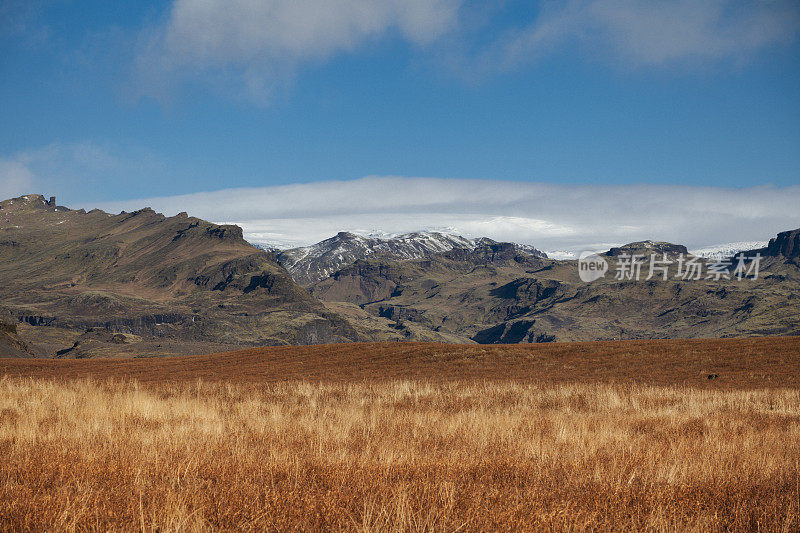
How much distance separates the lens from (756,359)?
30.0 metres

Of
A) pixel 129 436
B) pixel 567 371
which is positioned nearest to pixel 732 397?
pixel 567 371

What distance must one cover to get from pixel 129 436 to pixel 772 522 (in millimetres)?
8810

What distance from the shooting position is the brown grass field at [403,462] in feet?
16.3

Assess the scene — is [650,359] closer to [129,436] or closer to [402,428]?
[402,428]

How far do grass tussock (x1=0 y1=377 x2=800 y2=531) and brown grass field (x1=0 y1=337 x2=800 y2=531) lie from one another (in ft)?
0.11

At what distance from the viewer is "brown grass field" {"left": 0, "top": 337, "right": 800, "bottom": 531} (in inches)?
196

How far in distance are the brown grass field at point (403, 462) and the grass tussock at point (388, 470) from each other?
0.03 metres

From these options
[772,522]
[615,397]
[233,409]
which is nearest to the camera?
[772,522]

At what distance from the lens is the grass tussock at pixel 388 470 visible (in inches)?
194

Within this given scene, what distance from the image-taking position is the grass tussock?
4.93 metres

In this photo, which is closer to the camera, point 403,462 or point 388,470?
point 388,470

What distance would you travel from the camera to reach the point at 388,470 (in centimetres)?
660

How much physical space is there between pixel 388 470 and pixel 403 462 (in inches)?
21.7

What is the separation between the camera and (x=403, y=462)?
7.11m
